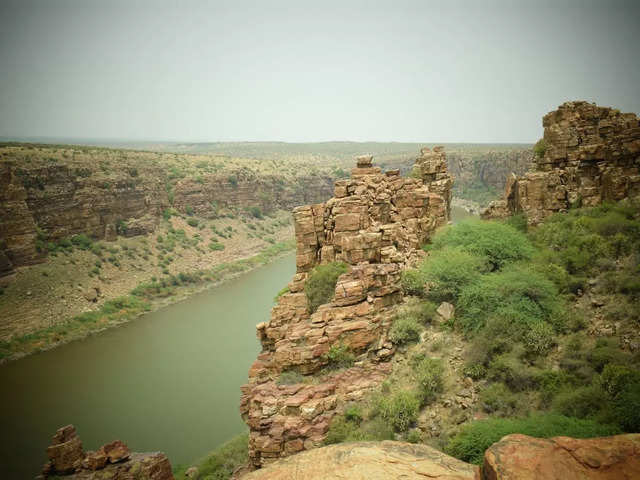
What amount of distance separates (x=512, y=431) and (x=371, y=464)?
3390 millimetres

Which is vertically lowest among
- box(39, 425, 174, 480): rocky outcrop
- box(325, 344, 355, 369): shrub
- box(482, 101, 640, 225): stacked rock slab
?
box(39, 425, 174, 480): rocky outcrop

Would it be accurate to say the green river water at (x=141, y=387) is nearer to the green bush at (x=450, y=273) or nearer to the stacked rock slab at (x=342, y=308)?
the stacked rock slab at (x=342, y=308)

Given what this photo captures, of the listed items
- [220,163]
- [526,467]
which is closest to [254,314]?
[526,467]

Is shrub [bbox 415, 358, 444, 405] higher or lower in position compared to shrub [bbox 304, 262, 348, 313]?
lower

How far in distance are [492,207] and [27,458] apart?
90.2ft

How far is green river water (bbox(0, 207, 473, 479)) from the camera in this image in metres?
21.0

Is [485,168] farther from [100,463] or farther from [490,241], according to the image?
[100,463]

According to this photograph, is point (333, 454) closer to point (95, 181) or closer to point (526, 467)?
point (526, 467)

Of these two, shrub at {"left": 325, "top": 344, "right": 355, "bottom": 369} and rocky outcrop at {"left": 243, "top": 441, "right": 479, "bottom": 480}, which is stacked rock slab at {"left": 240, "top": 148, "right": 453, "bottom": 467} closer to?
shrub at {"left": 325, "top": 344, "right": 355, "bottom": 369}

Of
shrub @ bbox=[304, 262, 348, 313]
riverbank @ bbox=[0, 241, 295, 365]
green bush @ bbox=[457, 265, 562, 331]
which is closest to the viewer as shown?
green bush @ bbox=[457, 265, 562, 331]

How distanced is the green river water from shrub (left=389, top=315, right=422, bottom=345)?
42.1 ft

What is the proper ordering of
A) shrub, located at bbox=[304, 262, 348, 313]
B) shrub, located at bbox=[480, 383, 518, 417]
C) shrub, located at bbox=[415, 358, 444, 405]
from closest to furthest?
1. shrub, located at bbox=[480, 383, 518, 417]
2. shrub, located at bbox=[415, 358, 444, 405]
3. shrub, located at bbox=[304, 262, 348, 313]

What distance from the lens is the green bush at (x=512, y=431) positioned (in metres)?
7.65

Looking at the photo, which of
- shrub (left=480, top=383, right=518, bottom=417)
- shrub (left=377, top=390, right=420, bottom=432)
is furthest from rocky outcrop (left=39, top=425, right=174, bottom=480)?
shrub (left=480, top=383, right=518, bottom=417)
